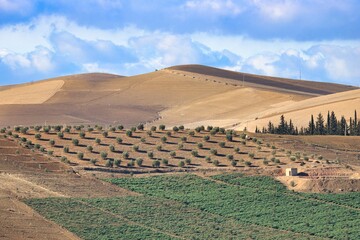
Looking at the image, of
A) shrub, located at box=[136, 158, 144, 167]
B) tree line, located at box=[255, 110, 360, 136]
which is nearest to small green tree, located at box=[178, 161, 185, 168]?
shrub, located at box=[136, 158, 144, 167]

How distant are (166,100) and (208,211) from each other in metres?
93.6

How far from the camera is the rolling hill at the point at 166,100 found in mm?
132125

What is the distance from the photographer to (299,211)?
212 feet

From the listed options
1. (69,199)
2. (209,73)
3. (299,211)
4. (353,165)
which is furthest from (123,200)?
(209,73)

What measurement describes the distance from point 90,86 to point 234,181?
100725mm

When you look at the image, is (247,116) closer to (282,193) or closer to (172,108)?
(172,108)

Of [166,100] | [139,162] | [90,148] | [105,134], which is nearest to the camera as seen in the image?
[139,162]

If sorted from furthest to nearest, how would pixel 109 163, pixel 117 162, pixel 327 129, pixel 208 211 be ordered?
pixel 327 129
pixel 117 162
pixel 109 163
pixel 208 211

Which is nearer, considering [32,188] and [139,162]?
[32,188]

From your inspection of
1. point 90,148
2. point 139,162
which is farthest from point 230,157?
point 90,148

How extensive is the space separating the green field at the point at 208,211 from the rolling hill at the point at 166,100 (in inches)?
1938

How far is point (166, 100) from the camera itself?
156 metres

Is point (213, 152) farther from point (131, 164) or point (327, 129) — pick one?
point (327, 129)

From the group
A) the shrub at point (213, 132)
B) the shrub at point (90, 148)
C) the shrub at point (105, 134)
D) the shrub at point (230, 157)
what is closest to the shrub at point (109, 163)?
the shrub at point (90, 148)
